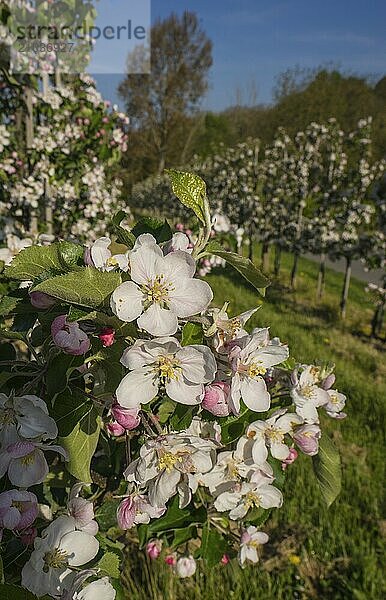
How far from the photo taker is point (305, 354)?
5.41m

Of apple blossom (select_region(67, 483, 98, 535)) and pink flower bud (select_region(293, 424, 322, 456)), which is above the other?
pink flower bud (select_region(293, 424, 322, 456))

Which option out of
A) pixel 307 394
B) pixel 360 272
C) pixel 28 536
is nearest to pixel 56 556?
pixel 28 536

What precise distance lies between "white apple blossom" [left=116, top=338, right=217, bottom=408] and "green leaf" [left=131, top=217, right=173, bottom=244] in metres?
0.31

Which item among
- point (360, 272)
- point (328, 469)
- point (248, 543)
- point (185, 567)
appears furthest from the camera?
point (360, 272)

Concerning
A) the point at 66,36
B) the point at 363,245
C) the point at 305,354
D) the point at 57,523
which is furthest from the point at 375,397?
the point at 57,523

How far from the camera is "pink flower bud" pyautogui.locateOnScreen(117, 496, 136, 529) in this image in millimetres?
946

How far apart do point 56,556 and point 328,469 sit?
601 mm

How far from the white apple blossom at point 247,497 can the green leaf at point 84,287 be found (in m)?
0.52

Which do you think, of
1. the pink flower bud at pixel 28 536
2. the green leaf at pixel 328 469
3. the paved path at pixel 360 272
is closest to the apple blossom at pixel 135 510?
the pink flower bud at pixel 28 536

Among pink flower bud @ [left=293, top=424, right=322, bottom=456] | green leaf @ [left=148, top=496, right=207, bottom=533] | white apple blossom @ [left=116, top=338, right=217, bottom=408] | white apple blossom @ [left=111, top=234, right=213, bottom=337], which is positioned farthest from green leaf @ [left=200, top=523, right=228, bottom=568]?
white apple blossom @ [left=111, top=234, right=213, bottom=337]

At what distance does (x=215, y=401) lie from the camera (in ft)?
2.90

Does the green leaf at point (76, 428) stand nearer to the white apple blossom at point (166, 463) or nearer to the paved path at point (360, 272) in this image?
the white apple blossom at point (166, 463)

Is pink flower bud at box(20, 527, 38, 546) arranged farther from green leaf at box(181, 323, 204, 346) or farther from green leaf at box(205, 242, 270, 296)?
green leaf at box(205, 242, 270, 296)

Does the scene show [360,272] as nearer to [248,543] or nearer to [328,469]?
[248,543]
